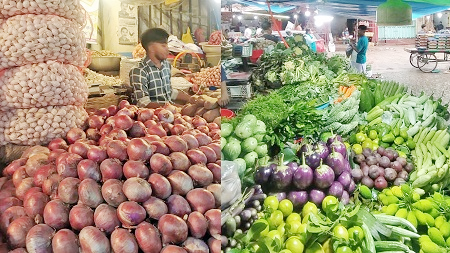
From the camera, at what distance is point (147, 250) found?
1.56 meters

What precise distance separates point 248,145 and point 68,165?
42.4 inches

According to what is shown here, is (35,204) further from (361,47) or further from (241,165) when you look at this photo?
(361,47)

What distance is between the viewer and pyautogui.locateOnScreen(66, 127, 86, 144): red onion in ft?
7.38

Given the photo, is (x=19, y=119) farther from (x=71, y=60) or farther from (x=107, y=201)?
(x=107, y=201)

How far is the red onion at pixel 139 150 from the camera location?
1.79 m

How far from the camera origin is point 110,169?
5.67 ft

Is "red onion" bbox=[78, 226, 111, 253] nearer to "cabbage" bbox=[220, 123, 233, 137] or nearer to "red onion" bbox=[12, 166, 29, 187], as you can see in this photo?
"red onion" bbox=[12, 166, 29, 187]

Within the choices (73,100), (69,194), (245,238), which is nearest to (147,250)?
(69,194)

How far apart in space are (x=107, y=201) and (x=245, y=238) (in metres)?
0.67

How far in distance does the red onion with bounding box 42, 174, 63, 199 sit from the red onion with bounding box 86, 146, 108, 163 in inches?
5.7

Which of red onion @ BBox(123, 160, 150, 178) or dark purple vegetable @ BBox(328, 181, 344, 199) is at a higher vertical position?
red onion @ BBox(123, 160, 150, 178)

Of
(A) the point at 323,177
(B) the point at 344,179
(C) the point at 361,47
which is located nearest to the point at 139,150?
(A) the point at 323,177

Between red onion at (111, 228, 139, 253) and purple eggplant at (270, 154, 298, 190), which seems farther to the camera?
purple eggplant at (270, 154, 298, 190)

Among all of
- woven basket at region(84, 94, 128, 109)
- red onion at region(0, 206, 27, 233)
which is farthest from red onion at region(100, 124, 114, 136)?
woven basket at region(84, 94, 128, 109)
